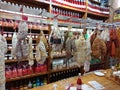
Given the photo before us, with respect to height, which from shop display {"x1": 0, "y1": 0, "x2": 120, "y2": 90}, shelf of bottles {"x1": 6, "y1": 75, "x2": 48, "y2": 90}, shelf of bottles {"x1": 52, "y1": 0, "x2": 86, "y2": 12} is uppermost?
shelf of bottles {"x1": 52, "y1": 0, "x2": 86, "y2": 12}

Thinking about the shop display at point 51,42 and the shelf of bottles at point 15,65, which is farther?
the shelf of bottles at point 15,65

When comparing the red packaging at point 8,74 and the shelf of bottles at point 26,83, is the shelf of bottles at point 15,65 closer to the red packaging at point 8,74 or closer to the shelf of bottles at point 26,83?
the red packaging at point 8,74

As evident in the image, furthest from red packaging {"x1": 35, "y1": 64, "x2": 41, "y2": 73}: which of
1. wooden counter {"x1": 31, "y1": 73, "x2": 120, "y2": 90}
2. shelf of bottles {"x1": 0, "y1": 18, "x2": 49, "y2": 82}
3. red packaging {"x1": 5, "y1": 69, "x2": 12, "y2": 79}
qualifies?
wooden counter {"x1": 31, "y1": 73, "x2": 120, "y2": 90}

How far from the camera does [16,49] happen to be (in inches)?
46.8

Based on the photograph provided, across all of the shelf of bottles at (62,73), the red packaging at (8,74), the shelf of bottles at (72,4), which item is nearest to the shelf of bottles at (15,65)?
the red packaging at (8,74)

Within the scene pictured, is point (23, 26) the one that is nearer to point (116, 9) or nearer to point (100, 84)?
point (100, 84)

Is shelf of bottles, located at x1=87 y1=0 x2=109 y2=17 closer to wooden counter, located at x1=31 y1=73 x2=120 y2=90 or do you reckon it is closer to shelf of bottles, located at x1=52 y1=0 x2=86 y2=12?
shelf of bottles, located at x1=52 y1=0 x2=86 y2=12

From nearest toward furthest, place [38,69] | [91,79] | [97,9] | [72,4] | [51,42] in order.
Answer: [51,42]
[91,79]
[38,69]
[72,4]
[97,9]

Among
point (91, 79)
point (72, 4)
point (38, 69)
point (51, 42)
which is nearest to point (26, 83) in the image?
point (38, 69)

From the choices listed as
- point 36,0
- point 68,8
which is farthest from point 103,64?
point 36,0

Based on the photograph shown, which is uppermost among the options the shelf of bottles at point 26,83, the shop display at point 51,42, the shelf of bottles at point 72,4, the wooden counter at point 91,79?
the shelf of bottles at point 72,4

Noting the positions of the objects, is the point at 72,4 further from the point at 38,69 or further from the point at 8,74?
the point at 8,74

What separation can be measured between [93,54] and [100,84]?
1.40 ft

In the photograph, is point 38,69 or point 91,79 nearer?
point 91,79
